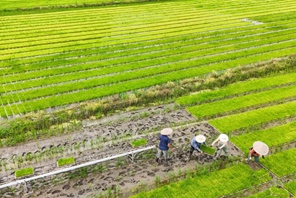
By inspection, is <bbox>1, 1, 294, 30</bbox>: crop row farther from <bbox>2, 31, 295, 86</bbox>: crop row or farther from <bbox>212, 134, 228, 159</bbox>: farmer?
<bbox>212, 134, 228, 159</bbox>: farmer

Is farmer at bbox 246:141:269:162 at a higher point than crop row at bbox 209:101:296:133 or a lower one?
higher

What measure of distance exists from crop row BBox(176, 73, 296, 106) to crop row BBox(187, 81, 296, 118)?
0.54 meters

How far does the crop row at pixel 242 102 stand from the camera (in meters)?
17.3

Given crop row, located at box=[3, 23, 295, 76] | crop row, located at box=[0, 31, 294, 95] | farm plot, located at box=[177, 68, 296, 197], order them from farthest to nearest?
crop row, located at box=[3, 23, 295, 76]
crop row, located at box=[0, 31, 294, 95]
farm plot, located at box=[177, 68, 296, 197]

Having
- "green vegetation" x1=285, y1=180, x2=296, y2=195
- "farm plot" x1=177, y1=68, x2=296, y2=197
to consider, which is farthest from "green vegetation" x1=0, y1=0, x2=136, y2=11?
"green vegetation" x1=285, y1=180, x2=296, y2=195

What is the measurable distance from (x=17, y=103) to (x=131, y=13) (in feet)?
71.7

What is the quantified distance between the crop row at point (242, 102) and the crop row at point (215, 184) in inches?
181

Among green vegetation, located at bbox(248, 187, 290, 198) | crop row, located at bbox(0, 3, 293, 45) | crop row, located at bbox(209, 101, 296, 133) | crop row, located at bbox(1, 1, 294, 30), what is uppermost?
crop row, located at bbox(1, 1, 294, 30)

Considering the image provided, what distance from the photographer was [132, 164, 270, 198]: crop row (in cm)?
1195

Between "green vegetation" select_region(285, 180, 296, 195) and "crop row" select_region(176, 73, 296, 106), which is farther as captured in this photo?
"crop row" select_region(176, 73, 296, 106)

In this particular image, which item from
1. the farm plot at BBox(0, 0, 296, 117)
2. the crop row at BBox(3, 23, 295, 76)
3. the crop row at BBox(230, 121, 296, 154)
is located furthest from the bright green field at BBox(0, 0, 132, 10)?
the crop row at BBox(230, 121, 296, 154)

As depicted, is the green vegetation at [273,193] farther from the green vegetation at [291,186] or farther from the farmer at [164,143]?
the farmer at [164,143]

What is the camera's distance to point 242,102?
714 inches

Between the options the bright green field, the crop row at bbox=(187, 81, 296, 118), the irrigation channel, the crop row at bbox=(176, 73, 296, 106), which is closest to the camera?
the irrigation channel
